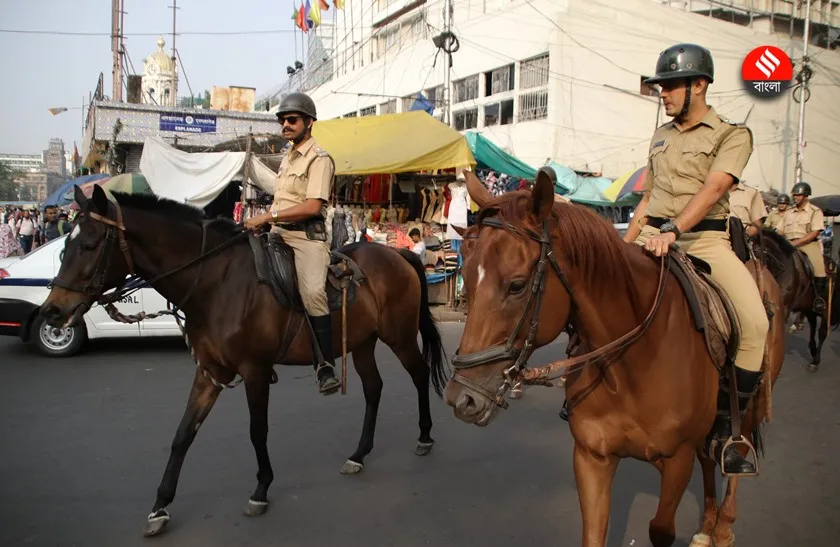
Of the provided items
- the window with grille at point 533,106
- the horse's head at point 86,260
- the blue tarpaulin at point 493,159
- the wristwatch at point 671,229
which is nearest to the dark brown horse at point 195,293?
the horse's head at point 86,260

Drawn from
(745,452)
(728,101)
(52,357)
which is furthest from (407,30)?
(745,452)

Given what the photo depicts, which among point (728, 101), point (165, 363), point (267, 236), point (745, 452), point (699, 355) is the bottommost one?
point (165, 363)

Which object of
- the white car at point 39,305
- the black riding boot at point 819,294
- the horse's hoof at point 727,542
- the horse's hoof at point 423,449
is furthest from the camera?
the black riding boot at point 819,294

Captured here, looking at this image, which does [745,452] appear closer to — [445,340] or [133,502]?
[133,502]

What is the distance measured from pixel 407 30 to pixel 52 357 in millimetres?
24016

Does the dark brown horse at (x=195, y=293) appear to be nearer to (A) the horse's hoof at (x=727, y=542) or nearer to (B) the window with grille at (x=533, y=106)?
(A) the horse's hoof at (x=727, y=542)

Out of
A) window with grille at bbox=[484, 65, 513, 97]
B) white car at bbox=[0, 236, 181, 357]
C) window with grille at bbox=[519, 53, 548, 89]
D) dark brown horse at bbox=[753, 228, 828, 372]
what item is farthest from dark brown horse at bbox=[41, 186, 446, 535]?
window with grille at bbox=[484, 65, 513, 97]

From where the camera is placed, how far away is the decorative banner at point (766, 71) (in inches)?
814

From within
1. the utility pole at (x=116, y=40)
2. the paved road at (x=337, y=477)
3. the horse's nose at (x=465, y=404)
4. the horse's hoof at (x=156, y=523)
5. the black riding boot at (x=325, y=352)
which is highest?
the utility pole at (x=116, y=40)

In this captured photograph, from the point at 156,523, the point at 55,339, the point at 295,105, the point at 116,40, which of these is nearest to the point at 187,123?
the point at 116,40

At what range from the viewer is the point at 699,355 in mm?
2672

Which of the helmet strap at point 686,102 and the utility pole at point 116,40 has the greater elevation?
the utility pole at point 116,40

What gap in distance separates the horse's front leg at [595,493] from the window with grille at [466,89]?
66.7 ft

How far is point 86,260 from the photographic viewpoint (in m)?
3.71
